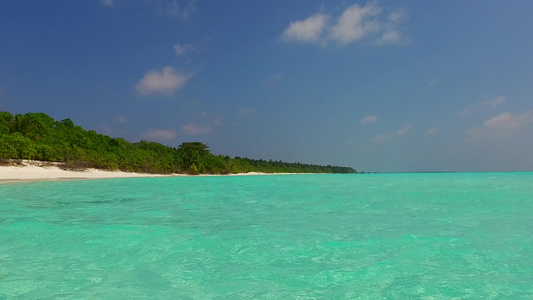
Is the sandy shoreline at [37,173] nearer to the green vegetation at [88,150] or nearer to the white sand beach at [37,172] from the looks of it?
the white sand beach at [37,172]

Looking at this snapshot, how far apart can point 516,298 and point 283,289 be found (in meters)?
3.06

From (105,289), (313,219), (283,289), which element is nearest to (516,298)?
(283,289)

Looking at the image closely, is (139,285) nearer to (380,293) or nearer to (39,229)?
(380,293)

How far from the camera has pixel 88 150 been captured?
2108 inches

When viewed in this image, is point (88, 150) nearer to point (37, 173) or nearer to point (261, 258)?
point (37, 173)

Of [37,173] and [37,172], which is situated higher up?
[37,172]

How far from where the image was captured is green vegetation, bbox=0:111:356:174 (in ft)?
135

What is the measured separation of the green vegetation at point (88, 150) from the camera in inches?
1620

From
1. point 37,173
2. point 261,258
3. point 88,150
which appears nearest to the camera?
point 261,258

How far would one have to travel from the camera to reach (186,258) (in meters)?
5.96

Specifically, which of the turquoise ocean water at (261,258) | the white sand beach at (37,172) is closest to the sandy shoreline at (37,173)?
the white sand beach at (37,172)

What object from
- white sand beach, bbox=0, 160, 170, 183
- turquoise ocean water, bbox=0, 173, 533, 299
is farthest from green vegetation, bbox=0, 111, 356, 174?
turquoise ocean water, bbox=0, 173, 533, 299

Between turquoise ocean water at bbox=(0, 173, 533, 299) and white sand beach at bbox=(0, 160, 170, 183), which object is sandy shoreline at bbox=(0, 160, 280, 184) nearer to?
white sand beach at bbox=(0, 160, 170, 183)

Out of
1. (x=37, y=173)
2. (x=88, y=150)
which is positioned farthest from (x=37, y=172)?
(x=88, y=150)
